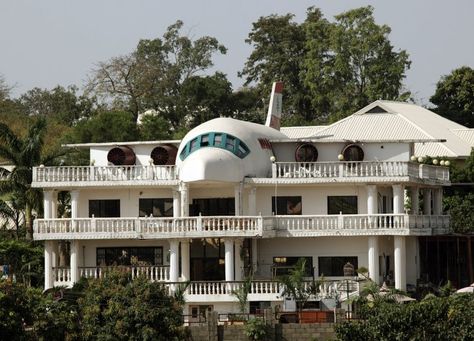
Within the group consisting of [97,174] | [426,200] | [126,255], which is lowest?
→ [126,255]

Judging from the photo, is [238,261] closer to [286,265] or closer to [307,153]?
[286,265]

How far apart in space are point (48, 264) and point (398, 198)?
14705mm

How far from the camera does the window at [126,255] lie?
2753 inches

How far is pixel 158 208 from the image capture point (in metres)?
70.7

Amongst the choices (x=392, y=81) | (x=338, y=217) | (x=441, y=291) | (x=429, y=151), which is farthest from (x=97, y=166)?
(x=392, y=81)

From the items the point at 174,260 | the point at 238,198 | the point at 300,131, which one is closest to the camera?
the point at 174,260

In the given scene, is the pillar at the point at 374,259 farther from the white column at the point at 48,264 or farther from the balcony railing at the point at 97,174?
the white column at the point at 48,264

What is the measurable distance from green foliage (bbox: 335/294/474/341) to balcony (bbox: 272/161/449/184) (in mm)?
11287

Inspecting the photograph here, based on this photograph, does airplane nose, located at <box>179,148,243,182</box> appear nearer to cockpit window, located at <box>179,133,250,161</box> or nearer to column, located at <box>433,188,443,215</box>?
cockpit window, located at <box>179,133,250,161</box>

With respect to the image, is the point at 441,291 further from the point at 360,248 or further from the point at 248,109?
the point at 248,109

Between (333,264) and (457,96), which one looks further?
(457,96)

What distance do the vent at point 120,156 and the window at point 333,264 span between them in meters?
9.13

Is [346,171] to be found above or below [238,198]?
above

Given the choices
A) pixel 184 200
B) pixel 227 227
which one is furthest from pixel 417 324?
pixel 184 200
